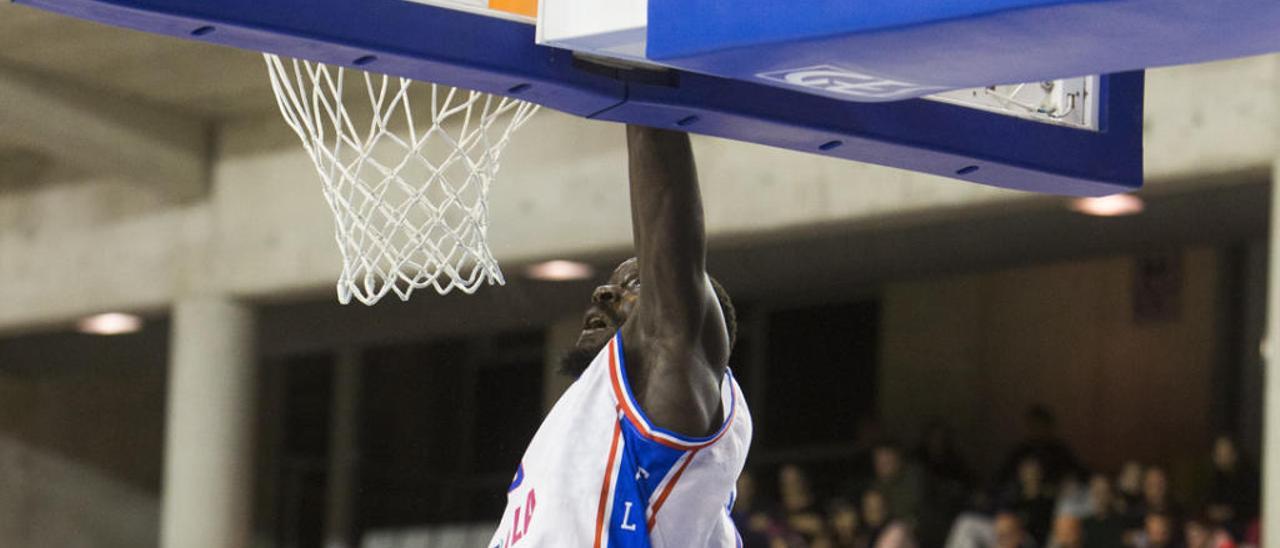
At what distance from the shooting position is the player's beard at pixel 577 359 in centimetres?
428

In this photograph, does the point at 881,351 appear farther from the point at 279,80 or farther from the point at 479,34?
the point at 479,34

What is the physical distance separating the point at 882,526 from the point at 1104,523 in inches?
56.5

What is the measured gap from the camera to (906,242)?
12180mm

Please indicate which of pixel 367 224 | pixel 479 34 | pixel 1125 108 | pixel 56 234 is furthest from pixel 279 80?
pixel 56 234

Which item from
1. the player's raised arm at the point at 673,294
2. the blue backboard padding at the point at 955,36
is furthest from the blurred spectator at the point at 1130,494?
the blue backboard padding at the point at 955,36

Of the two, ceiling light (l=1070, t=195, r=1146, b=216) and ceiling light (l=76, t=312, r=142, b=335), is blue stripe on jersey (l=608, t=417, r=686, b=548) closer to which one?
ceiling light (l=1070, t=195, r=1146, b=216)

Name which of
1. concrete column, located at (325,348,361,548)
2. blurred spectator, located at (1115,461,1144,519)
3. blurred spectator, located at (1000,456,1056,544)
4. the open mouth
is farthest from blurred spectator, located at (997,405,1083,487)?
concrete column, located at (325,348,361,548)

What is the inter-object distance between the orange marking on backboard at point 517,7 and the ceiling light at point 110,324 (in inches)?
429

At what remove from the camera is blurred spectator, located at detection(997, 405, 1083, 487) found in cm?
1174

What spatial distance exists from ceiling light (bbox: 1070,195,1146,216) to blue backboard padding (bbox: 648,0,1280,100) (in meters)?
7.82

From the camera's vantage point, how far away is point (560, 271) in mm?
12688

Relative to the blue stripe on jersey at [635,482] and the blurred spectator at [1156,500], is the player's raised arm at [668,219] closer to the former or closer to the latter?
the blue stripe on jersey at [635,482]

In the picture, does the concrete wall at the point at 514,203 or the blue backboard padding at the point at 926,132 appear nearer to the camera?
the blue backboard padding at the point at 926,132

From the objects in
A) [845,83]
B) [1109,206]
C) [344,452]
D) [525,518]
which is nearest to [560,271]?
[1109,206]
